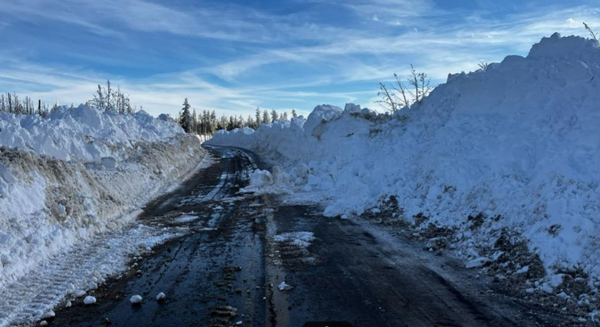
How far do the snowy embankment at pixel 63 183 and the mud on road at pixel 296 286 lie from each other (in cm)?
183

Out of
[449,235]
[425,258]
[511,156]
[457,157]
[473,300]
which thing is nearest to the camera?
[473,300]

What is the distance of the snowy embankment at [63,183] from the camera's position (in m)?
7.95

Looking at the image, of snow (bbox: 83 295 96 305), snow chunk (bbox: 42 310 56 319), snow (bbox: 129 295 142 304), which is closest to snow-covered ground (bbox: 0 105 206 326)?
snow chunk (bbox: 42 310 56 319)

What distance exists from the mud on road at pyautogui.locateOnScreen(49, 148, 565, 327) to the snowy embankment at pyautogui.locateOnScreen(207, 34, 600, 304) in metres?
1.22

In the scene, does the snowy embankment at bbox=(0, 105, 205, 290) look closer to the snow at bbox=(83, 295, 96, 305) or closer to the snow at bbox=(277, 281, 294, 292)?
the snow at bbox=(83, 295, 96, 305)

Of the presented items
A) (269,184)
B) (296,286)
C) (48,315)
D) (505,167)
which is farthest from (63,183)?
(505,167)

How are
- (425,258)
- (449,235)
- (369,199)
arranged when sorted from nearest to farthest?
(425,258)
(449,235)
(369,199)

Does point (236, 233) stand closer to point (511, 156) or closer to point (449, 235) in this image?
point (449, 235)

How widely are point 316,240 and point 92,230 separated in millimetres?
5415

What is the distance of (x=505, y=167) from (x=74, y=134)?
1422cm

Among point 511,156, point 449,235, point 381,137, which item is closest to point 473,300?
point 449,235

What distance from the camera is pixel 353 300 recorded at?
6121 mm

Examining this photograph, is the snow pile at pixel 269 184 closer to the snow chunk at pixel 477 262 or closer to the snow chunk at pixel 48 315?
the snow chunk at pixel 477 262

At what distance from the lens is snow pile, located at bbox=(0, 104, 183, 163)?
11727mm
